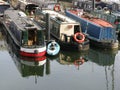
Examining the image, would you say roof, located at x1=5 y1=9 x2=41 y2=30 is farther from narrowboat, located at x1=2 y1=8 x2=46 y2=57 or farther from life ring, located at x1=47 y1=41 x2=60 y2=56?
life ring, located at x1=47 y1=41 x2=60 y2=56

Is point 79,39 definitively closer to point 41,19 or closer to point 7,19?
point 41,19

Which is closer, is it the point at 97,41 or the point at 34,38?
the point at 34,38

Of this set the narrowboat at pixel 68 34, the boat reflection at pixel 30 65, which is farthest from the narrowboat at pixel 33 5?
the boat reflection at pixel 30 65

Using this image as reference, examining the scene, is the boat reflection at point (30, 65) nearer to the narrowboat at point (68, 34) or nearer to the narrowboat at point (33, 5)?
the narrowboat at point (68, 34)

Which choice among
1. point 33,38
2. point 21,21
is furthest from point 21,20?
point 33,38

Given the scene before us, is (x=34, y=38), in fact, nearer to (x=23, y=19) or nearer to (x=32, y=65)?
(x=32, y=65)

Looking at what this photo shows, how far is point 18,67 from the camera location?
21688mm

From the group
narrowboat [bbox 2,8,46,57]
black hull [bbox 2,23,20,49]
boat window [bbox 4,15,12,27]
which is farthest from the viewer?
boat window [bbox 4,15,12,27]

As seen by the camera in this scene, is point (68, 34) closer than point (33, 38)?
No

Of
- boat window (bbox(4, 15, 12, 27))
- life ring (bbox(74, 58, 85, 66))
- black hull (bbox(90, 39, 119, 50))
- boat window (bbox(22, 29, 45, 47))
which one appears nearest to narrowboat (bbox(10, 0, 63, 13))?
boat window (bbox(4, 15, 12, 27))

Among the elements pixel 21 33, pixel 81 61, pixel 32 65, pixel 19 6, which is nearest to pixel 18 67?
pixel 32 65

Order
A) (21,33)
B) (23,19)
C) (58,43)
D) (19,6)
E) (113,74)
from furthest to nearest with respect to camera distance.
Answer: (19,6), (23,19), (58,43), (21,33), (113,74)

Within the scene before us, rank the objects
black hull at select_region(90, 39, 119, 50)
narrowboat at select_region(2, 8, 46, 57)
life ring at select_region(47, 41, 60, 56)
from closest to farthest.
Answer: narrowboat at select_region(2, 8, 46, 57) < life ring at select_region(47, 41, 60, 56) < black hull at select_region(90, 39, 119, 50)

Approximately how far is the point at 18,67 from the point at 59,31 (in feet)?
16.7
